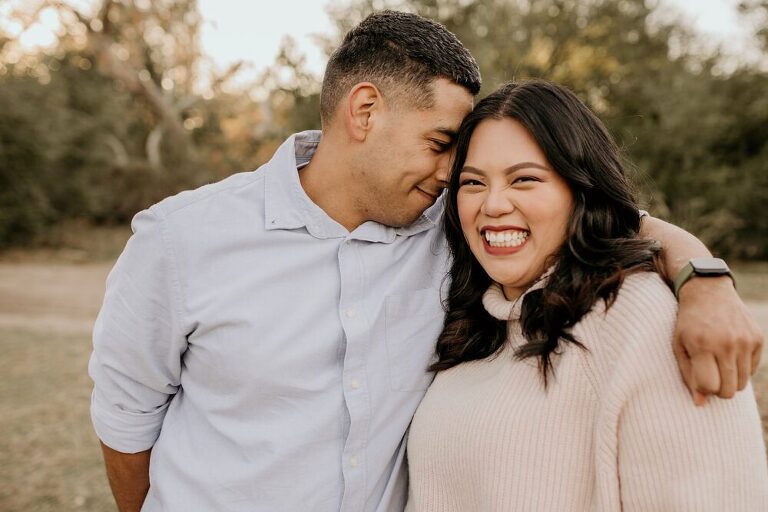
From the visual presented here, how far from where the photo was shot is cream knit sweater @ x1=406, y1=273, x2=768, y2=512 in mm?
1505

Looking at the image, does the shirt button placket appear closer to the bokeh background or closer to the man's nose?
the man's nose

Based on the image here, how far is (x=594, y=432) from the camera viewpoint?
1.69 meters

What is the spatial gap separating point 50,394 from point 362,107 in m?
5.48

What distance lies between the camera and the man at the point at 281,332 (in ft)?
6.49

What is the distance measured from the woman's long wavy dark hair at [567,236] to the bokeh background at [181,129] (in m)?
4.30

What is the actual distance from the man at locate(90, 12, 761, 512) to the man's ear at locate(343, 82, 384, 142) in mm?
40

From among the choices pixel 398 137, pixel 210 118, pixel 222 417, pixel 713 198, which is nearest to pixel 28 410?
pixel 222 417

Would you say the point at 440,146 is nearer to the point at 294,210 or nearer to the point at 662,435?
the point at 294,210

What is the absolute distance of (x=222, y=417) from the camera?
6.62 feet

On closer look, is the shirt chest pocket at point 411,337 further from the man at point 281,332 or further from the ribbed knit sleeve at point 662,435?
the ribbed knit sleeve at point 662,435

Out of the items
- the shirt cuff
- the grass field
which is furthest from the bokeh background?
the shirt cuff

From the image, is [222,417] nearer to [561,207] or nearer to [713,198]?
[561,207]

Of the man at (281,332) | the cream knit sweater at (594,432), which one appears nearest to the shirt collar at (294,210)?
the man at (281,332)

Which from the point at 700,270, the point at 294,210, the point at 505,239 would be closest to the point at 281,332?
the point at 294,210
